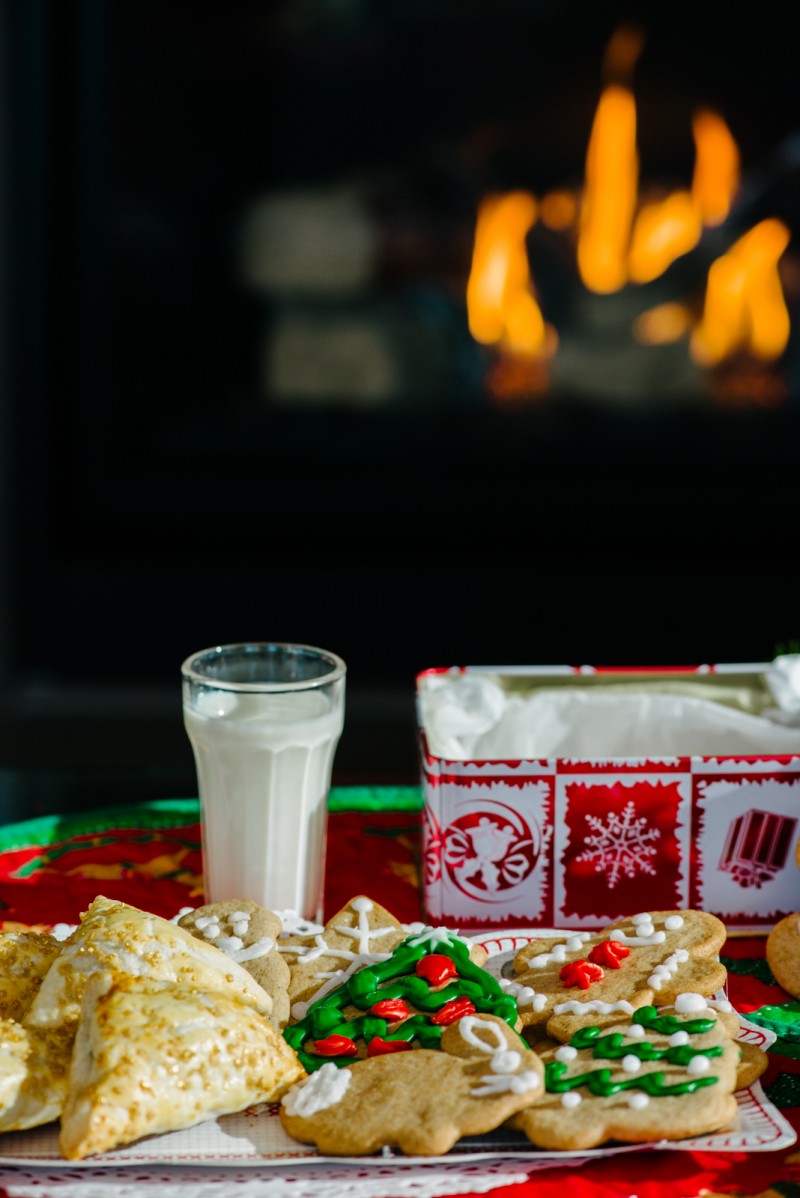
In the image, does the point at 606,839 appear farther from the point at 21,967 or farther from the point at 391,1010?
the point at 21,967

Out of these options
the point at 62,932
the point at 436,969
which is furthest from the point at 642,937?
the point at 62,932

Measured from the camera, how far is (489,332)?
2502mm

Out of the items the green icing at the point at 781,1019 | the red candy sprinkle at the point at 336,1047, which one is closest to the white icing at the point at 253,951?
the red candy sprinkle at the point at 336,1047

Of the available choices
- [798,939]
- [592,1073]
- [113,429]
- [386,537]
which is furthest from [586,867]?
[113,429]

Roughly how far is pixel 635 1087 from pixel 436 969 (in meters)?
0.16

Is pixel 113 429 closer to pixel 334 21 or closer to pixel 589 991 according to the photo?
pixel 334 21

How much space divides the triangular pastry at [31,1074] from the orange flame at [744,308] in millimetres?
1926

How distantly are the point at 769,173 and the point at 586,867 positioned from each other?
1.69 meters

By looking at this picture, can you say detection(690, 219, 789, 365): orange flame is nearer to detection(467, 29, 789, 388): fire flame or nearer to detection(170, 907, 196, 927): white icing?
detection(467, 29, 789, 388): fire flame

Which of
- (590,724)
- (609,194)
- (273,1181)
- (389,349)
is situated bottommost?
(273,1181)

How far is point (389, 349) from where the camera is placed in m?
2.53

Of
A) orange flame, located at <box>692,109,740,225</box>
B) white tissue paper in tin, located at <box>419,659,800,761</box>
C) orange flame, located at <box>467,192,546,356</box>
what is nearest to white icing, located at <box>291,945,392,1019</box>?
white tissue paper in tin, located at <box>419,659,800,761</box>

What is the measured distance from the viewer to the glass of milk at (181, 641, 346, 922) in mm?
1109

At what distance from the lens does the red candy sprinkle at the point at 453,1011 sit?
0.87 m
